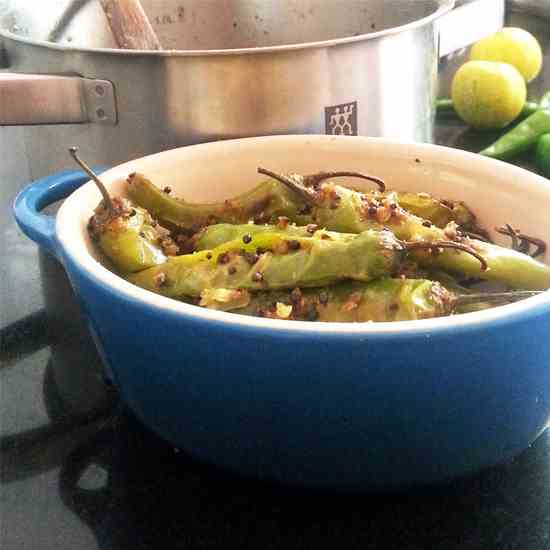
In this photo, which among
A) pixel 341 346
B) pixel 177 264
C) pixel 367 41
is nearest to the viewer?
pixel 341 346

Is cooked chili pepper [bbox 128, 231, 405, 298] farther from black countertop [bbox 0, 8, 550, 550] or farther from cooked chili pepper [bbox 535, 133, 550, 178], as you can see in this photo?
cooked chili pepper [bbox 535, 133, 550, 178]

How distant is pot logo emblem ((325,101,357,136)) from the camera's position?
537mm

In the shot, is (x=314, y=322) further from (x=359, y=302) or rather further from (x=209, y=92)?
(x=209, y=92)

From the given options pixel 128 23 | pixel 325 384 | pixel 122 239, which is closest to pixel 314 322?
pixel 325 384

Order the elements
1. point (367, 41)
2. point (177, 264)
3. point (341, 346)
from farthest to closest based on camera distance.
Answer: point (367, 41) < point (177, 264) < point (341, 346)

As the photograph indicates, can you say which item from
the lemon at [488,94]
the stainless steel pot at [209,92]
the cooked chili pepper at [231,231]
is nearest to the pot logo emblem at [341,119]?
the stainless steel pot at [209,92]

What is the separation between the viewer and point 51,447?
434 millimetres

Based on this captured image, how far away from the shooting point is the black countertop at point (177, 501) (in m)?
0.37

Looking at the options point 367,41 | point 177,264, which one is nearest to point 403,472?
point 177,264

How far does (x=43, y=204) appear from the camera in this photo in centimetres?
49

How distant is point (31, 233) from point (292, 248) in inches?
5.9

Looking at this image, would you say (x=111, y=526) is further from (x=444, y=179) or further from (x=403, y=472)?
(x=444, y=179)

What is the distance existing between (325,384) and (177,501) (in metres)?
0.12

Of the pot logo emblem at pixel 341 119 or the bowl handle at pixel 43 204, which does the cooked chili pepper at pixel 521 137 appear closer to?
the pot logo emblem at pixel 341 119
